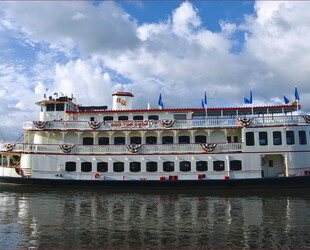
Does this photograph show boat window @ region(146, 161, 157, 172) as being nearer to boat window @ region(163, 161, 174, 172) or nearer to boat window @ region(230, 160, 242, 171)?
boat window @ region(163, 161, 174, 172)

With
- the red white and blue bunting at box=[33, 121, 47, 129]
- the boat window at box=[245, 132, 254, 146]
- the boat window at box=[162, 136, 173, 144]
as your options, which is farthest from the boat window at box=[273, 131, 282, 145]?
the red white and blue bunting at box=[33, 121, 47, 129]

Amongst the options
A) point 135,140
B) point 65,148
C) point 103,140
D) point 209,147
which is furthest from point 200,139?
point 65,148

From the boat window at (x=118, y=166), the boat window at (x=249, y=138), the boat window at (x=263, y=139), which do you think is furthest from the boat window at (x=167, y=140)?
the boat window at (x=263, y=139)

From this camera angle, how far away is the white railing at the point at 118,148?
22156 mm

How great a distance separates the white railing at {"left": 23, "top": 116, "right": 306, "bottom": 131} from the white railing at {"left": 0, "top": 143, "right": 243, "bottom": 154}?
1.66 m

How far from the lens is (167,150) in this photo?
2267cm

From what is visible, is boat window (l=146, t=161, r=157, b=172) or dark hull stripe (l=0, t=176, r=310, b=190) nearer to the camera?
dark hull stripe (l=0, t=176, r=310, b=190)

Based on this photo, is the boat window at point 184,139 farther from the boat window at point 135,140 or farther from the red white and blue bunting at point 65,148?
the red white and blue bunting at point 65,148

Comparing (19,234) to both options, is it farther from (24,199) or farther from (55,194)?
(55,194)

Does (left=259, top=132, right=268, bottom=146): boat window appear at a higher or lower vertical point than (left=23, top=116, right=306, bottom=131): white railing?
lower

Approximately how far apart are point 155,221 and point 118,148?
11.4m

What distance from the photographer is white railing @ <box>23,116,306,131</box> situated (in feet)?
71.5

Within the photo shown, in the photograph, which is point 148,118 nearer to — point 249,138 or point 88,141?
point 88,141

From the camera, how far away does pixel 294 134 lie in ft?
69.9
